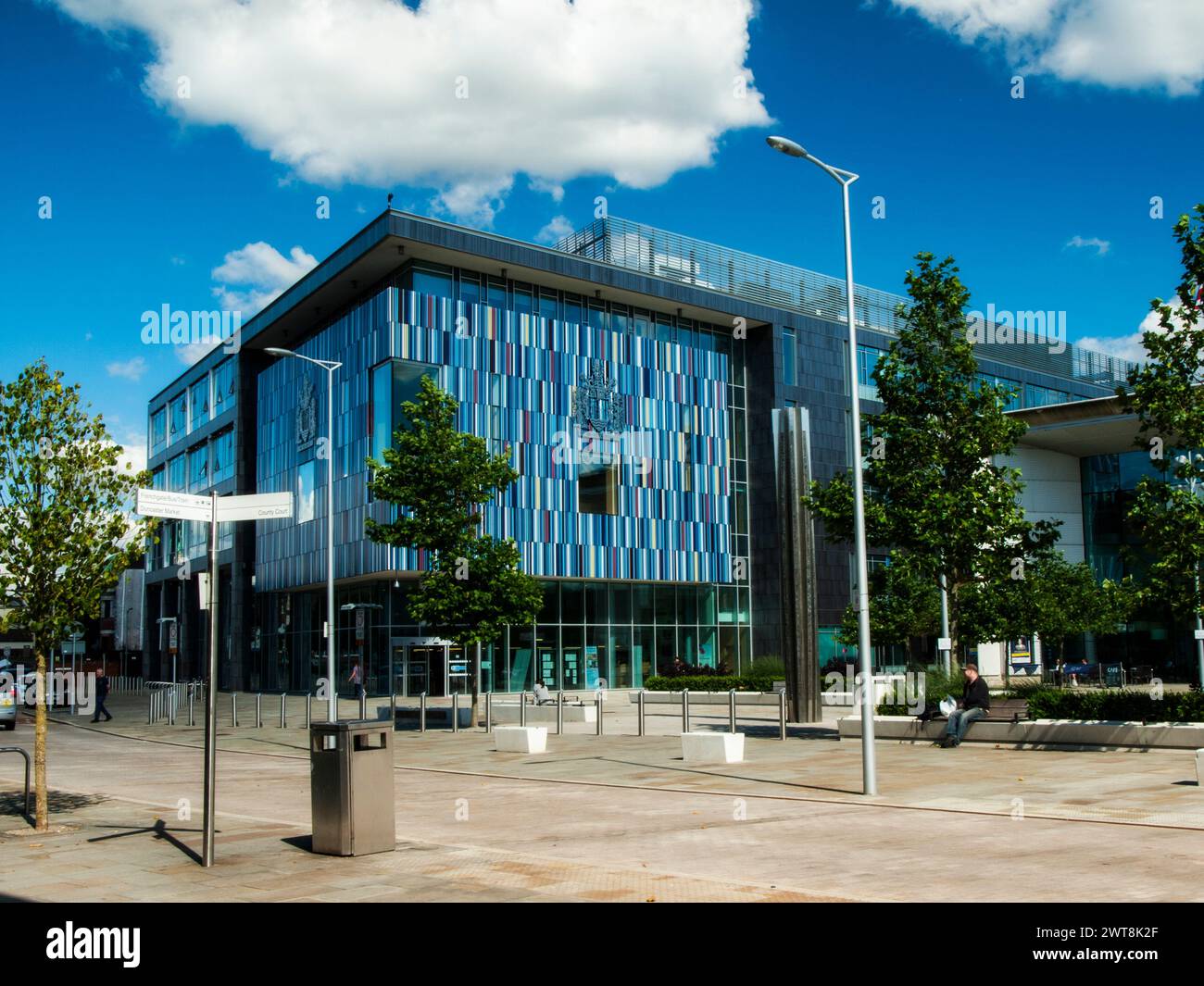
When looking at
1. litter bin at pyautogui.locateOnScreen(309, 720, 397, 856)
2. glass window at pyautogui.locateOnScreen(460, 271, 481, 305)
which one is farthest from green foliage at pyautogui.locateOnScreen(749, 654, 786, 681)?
litter bin at pyautogui.locateOnScreen(309, 720, 397, 856)

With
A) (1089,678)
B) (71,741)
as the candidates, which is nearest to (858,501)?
(71,741)

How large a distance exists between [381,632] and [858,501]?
35.9 metres

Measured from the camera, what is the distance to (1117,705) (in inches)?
801

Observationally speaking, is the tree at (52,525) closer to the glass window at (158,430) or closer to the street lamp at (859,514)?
the street lamp at (859,514)

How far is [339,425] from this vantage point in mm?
49250

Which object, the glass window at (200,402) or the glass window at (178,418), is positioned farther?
the glass window at (178,418)

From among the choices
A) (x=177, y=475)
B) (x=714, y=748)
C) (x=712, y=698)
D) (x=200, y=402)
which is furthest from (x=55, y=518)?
(x=177, y=475)

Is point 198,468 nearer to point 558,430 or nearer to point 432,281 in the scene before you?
point 432,281

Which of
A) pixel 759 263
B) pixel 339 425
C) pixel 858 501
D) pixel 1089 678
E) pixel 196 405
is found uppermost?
pixel 759 263

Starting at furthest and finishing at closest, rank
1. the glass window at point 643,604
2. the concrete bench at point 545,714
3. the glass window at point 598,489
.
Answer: the glass window at point 643,604 < the glass window at point 598,489 < the concrete bench at point 545,714

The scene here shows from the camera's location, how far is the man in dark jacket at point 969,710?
2105 cm

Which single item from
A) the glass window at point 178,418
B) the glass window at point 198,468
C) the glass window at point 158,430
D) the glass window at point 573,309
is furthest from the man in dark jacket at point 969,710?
the glass window at point 158,430

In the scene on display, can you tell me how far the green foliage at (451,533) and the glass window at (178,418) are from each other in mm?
44791
